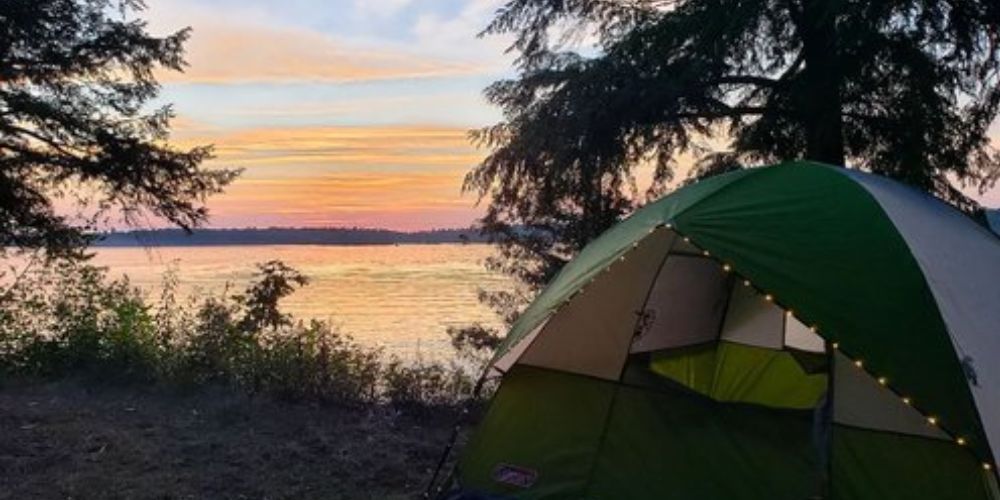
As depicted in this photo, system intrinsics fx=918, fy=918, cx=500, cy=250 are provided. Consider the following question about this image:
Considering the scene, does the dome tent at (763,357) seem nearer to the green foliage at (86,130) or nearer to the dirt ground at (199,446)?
the dirt ground at (199,446)

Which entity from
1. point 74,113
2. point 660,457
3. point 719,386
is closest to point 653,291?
point 719,386

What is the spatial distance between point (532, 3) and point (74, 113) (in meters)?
5.42

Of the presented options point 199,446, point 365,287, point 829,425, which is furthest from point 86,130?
point 365,287

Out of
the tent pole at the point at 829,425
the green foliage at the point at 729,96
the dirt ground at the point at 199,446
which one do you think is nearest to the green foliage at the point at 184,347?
the dirt ground at the point at 199,446

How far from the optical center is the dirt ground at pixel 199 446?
5070mm

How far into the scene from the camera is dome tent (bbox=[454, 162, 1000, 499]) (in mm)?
Result: 3852

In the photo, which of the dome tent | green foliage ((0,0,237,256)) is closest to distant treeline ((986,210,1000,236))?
the dome tent

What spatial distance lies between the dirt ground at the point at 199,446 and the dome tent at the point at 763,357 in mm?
914

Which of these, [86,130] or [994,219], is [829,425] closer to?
[994,219]

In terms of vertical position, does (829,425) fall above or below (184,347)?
above

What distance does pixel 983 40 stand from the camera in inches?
364

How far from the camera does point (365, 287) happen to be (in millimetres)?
28078

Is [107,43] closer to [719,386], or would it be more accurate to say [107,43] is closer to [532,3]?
[532,3]

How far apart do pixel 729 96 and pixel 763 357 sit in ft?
20.1
